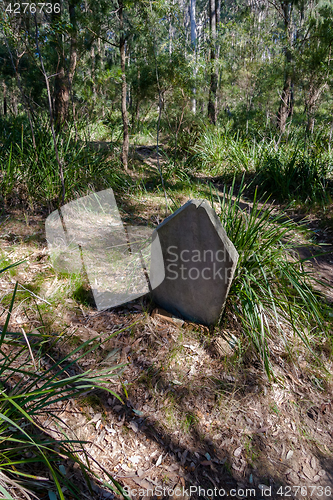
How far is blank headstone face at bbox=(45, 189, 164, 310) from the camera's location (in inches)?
113

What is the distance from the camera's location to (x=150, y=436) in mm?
1996

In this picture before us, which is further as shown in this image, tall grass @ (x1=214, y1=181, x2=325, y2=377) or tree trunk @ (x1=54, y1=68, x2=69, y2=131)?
tree trunk @ (x1=54, y1=68, x2=69, y2=131)

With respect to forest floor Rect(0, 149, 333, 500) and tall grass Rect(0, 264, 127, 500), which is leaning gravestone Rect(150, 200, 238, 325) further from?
tall grass Rect(0, 264, 127, 500)

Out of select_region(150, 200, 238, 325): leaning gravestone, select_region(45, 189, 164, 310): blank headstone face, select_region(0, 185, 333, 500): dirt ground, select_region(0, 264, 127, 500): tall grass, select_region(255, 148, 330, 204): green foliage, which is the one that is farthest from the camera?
select_region(255, 148, 330, 204): green foliage

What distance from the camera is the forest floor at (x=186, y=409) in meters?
1.89

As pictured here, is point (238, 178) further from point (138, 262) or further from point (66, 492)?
point (66, 492)

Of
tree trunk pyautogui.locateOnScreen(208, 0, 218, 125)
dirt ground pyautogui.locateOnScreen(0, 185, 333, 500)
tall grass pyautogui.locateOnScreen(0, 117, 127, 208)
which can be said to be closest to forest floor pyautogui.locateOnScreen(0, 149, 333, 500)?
dirt ground pyautogui.locateOnScreen(0, 185, 333, 500)

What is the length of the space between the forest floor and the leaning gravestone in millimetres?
154

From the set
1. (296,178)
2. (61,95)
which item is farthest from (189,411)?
(61,95)

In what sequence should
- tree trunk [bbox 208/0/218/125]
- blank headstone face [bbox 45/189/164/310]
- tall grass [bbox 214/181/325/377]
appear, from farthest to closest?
tree trunk [bbox 208/0/218/125], blank headstone face [bbox 45/189/164/310], tall grass [bbox 214/181/325/377]

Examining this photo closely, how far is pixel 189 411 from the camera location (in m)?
2.17

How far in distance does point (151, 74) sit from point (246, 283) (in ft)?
18.6

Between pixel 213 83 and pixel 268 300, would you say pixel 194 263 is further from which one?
pixel 213 83

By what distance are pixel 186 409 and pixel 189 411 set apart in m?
0.02
